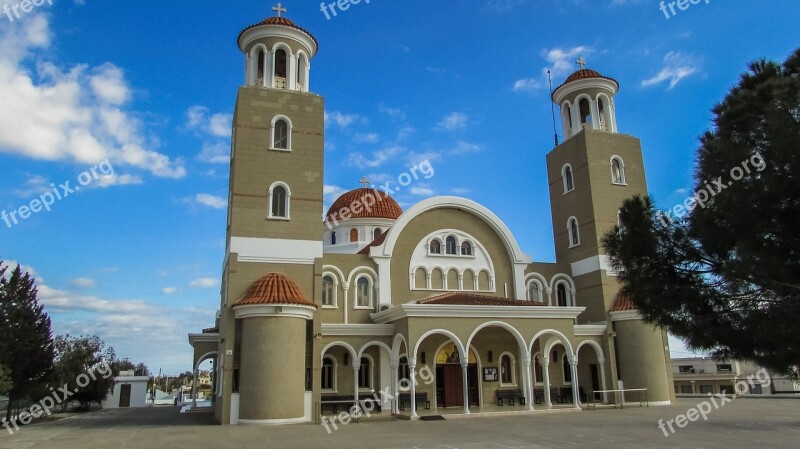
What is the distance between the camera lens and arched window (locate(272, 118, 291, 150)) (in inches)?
834

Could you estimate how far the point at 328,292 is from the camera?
74.3ft

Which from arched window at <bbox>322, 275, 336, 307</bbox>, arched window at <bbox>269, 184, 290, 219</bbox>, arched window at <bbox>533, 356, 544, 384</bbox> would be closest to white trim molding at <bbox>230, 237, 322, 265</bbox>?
arched window at <bbox>269, 184, 290, 219</bbox>

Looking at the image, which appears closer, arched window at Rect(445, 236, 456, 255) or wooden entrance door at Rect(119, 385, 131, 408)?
arched window at Rect(445, 236, 456, 255)

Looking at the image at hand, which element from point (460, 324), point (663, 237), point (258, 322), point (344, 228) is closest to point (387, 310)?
point (460, 324)

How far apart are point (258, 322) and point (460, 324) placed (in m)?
6.67

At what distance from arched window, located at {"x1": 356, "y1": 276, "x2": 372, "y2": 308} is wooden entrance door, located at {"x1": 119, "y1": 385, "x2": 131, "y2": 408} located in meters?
23.8

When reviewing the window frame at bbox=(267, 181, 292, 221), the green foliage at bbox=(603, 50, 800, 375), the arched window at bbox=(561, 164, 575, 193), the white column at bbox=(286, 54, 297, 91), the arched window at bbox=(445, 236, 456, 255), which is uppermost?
the white column at bbox=(286, 54, 297, 91)

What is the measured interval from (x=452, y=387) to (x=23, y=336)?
50.4 feet

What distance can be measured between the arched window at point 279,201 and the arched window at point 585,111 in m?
14.3

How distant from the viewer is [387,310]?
21078 mm

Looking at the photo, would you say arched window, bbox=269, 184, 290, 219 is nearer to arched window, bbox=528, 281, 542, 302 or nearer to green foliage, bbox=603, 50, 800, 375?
arched window, bbox=528, 281, 542, 302

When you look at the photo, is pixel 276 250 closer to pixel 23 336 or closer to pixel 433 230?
pixel 433 230

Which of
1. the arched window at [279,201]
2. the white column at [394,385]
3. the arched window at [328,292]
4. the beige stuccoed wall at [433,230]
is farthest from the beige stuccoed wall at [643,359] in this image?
the arched window at [279,201]

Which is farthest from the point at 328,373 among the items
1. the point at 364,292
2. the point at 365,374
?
the point at 364,292
